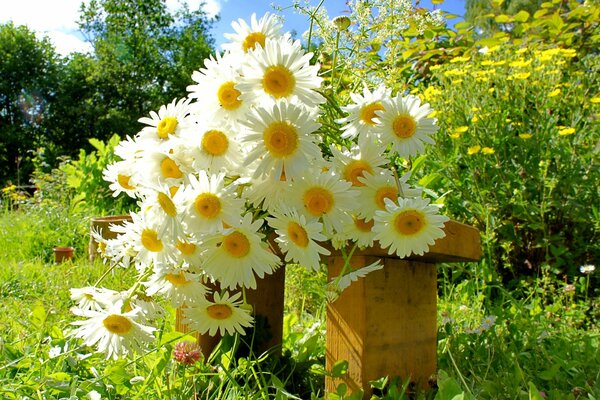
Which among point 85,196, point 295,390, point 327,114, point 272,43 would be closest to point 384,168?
point 327,114

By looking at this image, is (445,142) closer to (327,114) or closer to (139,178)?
(327,114)

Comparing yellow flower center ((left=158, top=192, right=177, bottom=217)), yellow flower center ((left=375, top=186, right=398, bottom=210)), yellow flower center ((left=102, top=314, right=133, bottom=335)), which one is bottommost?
yellow flower center ((left=102, top=314, right=133, bottom=335))

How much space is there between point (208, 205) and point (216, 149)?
0.47ft

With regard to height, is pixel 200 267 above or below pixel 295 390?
above

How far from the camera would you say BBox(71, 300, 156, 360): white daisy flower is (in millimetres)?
1246

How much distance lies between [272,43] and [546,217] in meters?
2.63

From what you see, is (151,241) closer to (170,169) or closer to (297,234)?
(170,169)

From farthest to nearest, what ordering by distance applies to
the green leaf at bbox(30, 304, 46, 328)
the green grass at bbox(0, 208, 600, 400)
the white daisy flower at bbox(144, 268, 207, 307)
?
the green leaf at bbox(30, 304, 46, 328), the green grass at bbox(0, 208, 600, 400), the white daisy flower at bbox(144, 268, 207, 307)

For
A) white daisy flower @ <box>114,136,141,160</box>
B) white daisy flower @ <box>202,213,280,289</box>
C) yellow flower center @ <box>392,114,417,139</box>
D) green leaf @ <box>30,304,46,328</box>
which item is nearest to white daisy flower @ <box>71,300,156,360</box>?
white daisy flower @ <box>202,213,280,289</box>

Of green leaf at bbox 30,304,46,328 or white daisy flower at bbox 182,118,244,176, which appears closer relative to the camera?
white daisy flower at bbox 182,118,244,176

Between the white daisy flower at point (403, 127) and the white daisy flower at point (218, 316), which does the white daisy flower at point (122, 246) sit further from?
the white daisy flower at point (403, 127)

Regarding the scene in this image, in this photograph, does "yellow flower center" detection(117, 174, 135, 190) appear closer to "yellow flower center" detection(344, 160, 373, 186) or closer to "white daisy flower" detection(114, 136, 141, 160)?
"white daisy flower" detection(114, 136, 141, 160)

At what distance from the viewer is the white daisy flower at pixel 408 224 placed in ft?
3.70

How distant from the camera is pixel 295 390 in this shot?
1.82 m
